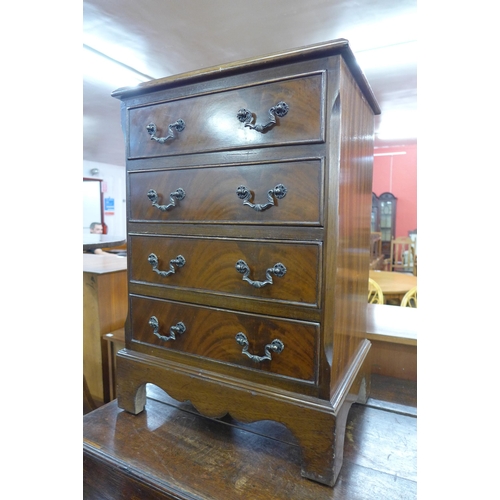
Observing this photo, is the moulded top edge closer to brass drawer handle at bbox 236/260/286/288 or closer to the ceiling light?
brass drawer handle at bbox 236/260/286/288

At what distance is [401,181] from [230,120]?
7.19 metres

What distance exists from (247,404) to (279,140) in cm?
56

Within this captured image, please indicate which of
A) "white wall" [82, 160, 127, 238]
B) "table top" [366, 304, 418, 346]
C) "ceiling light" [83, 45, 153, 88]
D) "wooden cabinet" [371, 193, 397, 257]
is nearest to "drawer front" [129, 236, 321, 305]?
"table top" [366, 304, 418, 346]

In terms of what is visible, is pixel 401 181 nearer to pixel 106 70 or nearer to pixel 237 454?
pixel 106 70

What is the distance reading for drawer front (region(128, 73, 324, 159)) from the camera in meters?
0.69

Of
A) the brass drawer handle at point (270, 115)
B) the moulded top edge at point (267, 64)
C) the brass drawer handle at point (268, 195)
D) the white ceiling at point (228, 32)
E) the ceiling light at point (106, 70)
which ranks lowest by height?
the brass drawer handle at point (268, 195)

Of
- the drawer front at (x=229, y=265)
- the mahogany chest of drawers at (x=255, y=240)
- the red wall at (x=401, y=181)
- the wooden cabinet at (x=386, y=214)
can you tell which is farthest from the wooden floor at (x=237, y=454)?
the red wall at (x=401, y=181)

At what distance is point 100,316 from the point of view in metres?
1.62

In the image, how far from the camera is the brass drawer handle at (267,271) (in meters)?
0.73

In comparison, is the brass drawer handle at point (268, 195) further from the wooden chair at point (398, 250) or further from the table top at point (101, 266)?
the wooden chair at point (398, 250)

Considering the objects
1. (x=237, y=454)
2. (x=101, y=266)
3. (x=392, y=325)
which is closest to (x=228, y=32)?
(x=101, y=266)

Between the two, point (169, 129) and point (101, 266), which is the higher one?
point (169, 129)

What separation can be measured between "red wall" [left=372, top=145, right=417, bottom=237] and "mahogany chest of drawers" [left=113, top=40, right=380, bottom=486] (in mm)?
6774
